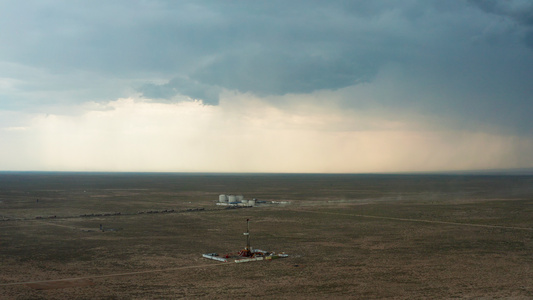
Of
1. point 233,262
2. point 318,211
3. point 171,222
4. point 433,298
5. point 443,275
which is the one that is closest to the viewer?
point 433,298

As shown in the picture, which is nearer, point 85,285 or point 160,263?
point 85,285

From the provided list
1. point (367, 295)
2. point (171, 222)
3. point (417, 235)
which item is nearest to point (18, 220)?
point (171, 222)

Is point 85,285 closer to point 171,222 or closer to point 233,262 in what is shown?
point 233,262

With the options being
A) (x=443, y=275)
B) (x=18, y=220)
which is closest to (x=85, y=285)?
(x=443, y=275)

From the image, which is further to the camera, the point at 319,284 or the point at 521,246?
the point at 521,246

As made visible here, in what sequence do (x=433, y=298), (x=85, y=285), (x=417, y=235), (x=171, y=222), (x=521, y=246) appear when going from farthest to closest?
(x=171, y=222) → (x=417, y=235) → (x=521, y=246) → (x=85, y=285) → (x=433, y=298)

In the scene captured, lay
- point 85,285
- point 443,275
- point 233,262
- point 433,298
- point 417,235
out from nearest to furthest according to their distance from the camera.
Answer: point 433,298 < point 85,285 < point 443,275 < point 233,262 < point 417,235

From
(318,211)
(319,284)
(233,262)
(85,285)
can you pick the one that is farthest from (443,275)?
(318,211)

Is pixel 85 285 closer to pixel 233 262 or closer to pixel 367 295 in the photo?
pixel 233 262

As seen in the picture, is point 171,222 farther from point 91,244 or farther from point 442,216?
point 442,216
